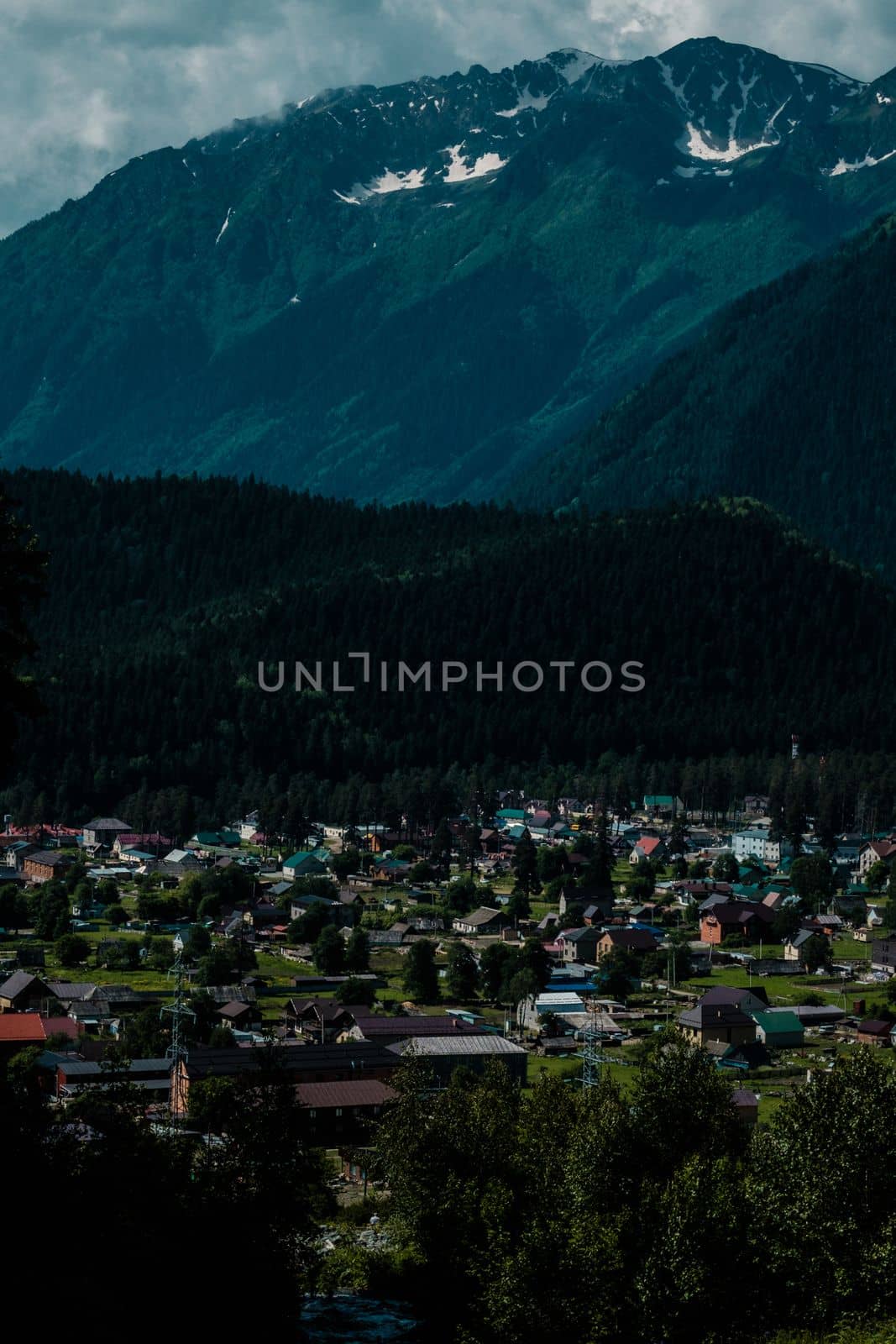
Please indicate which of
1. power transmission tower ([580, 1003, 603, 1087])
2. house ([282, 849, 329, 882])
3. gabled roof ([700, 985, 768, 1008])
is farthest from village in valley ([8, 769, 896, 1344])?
power transmission tower ([580, 1003, 603, 1087])

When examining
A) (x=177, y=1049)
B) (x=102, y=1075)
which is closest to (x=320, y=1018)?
(x=177, y=1049)

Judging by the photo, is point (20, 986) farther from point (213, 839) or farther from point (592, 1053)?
point (213, 839)

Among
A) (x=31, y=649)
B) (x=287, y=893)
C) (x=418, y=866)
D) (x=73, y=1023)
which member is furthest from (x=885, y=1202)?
(x=418, y=866)

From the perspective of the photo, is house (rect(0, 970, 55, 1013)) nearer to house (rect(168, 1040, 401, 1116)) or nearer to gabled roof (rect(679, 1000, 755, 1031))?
house (rect(168, 1040, 401, 1116))

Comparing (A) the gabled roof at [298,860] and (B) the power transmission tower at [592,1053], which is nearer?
(B) the power transmission tower at [592,1053]

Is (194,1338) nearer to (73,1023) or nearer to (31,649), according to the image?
(31,649)

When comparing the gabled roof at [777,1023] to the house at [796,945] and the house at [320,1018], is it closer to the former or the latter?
the house at [320,1018]

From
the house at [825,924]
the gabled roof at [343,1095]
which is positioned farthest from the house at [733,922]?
the gabled roof at [343,1095]
